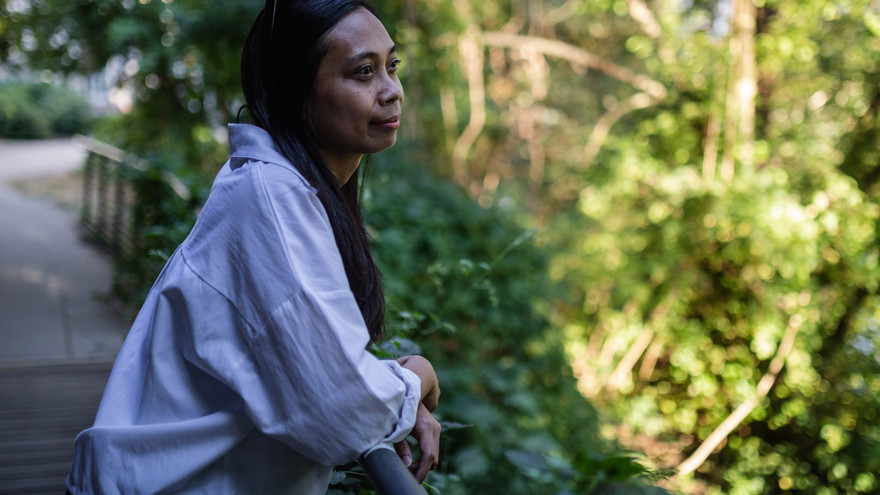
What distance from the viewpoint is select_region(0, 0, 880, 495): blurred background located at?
623 centimetres

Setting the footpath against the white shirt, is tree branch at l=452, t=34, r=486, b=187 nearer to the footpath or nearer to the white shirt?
the footpath

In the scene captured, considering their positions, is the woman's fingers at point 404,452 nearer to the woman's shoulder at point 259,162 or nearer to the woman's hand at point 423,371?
the woman's hand at point 423,371

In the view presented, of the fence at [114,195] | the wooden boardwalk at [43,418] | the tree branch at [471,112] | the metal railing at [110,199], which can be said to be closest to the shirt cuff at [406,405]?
the wooden boardwalk at [43,418]

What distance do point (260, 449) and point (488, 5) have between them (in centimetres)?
1247

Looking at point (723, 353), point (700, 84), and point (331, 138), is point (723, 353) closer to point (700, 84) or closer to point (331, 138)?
point (700, 84)

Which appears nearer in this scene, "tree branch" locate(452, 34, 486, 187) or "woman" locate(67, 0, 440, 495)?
"woman" locate(67, 0, 440, 495)

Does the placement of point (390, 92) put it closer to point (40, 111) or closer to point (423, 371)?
point (423, 371)

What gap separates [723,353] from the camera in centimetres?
754

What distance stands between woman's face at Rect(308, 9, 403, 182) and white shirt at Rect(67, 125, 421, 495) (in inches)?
4.9

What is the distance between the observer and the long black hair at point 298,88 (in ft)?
3.94

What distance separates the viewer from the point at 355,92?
1.25m

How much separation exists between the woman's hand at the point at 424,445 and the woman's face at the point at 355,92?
0.45m

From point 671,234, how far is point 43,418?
231 inches

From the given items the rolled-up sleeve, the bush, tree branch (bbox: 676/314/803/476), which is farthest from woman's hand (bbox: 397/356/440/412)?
the bush
